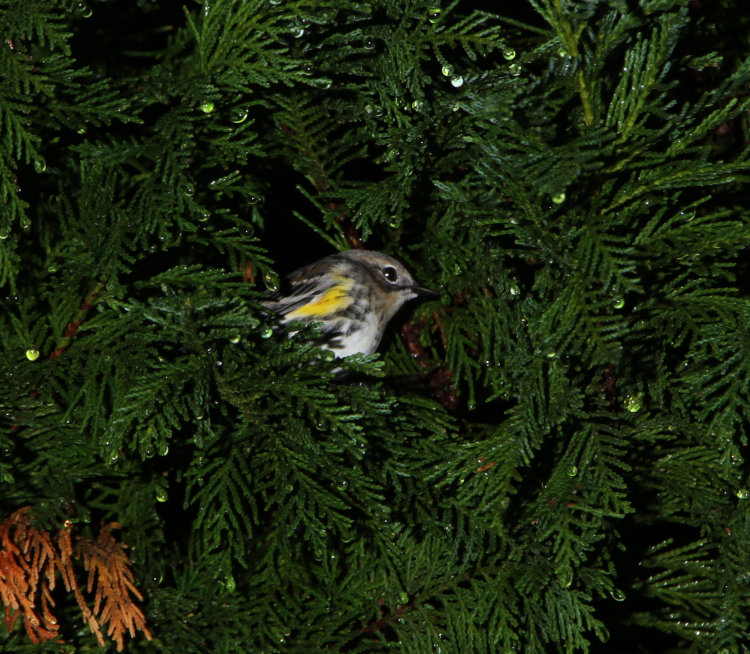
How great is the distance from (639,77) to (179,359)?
93 cm

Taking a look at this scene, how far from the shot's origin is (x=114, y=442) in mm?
1183

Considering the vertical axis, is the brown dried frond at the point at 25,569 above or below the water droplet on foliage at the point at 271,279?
below

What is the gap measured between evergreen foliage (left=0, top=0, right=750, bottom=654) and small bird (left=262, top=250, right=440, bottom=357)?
28 cm

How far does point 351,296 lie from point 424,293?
0.21 metres

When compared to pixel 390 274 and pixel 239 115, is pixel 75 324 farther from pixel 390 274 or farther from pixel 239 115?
pixel 390 274

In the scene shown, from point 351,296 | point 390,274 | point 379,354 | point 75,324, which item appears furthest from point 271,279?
point 390,274

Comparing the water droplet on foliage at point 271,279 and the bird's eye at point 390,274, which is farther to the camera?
the bird's eye at point 390,274

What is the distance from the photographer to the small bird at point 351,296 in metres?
2.04

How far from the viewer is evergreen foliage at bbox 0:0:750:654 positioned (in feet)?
4.07

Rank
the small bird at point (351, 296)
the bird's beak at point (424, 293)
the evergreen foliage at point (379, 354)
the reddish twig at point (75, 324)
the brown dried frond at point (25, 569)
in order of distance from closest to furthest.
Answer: the evergreen foliage at point (379, 354)
the brown dried frond at point (25, 569)
the reddish twig at point (75, 324)
the bird's beak at point (424, 293)
the small bird at point (351, 296)

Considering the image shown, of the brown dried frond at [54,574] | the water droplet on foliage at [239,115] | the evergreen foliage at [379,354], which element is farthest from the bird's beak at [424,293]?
the brown dried frond at [54,574]

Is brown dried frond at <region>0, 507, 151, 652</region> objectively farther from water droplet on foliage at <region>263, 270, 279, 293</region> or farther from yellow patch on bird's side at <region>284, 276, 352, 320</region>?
yellow patch on bird's side at <region>284, 276, 352, 320</region>

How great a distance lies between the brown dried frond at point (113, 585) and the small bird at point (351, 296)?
764 millimetres

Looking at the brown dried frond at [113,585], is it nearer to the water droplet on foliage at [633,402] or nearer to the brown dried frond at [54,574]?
the brown dried frond at [54,574]
